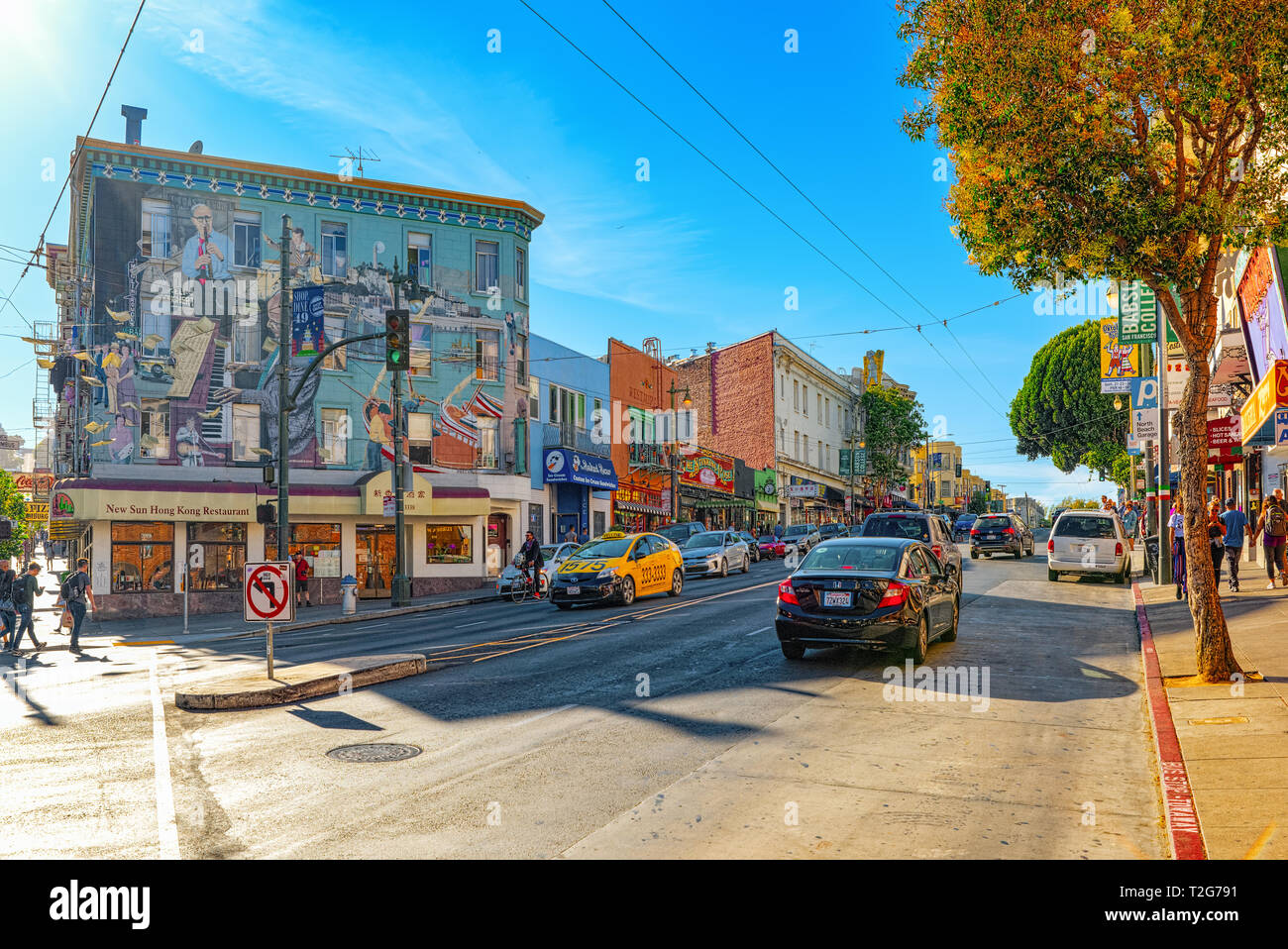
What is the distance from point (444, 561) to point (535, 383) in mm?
8487

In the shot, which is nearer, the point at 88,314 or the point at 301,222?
the point at 88,314

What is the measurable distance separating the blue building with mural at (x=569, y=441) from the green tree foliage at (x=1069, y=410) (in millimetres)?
30730

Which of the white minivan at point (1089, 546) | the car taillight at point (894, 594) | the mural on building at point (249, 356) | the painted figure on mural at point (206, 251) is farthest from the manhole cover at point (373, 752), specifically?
the painted figure on mural at point (206, 251)

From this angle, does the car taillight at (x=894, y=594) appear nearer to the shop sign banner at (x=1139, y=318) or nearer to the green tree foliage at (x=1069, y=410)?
the shop sign banner at (x=1139, y=318)

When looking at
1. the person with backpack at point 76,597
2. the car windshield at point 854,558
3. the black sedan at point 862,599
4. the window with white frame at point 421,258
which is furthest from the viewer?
the window with white frame at point 421,258

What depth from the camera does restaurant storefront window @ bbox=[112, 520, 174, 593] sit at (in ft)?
88.5

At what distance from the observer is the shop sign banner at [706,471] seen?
50500mm

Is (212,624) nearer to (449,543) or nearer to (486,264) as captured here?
(449,543)

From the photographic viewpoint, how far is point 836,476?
2901 inches

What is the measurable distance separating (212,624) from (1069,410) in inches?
2008

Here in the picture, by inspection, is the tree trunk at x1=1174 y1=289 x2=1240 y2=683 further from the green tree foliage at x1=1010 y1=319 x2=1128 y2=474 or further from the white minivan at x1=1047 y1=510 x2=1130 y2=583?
the green tree foliage at x1=1010 y1=319 x2=1128 y2=474
